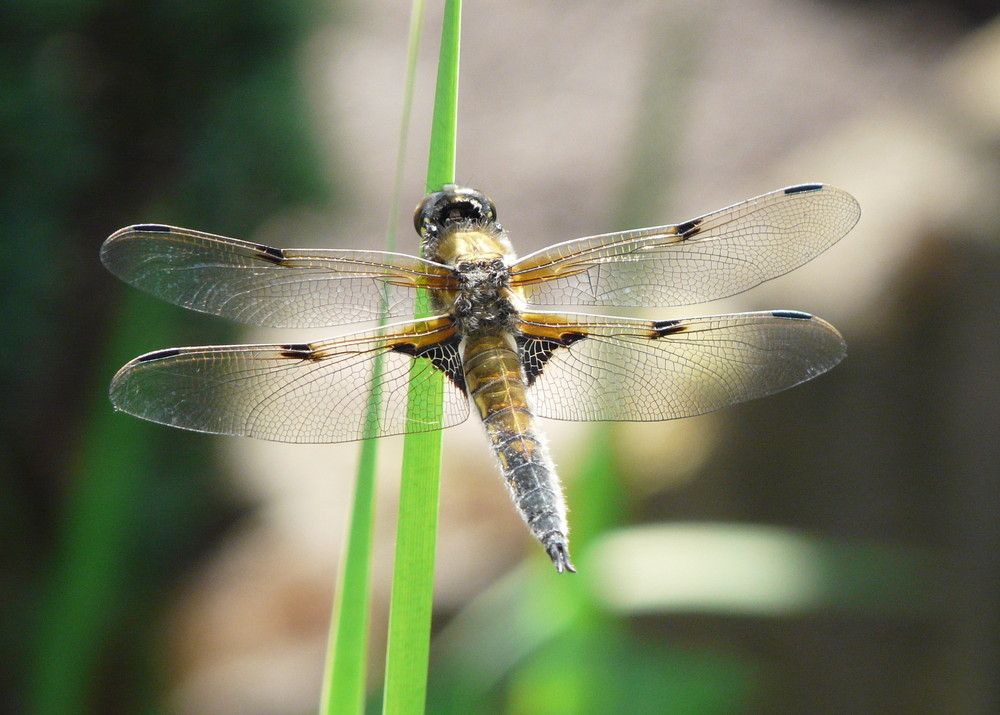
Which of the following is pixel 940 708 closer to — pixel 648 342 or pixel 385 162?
pixel 648 342

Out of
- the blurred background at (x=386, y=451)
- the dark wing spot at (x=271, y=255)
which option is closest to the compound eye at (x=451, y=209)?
the dark wing spot at (x=271, y=255)

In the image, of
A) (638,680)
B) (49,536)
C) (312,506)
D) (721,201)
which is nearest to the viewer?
(638,680)

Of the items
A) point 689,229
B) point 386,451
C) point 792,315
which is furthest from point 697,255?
point 386,451

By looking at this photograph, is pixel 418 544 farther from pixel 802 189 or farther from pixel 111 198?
pixel 111 198

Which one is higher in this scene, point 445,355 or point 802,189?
point 802,189

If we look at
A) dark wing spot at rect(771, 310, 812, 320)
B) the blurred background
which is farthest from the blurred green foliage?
dark wing spot at rect(771, 310, 812, 320)

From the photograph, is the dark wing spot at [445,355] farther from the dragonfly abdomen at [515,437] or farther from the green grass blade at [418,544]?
the green grass blade at [418,544]

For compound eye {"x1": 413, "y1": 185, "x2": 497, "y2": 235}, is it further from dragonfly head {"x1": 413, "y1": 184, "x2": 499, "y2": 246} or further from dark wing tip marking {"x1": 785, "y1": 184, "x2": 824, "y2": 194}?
dark wing tip marking {"x1": 785, "y1": 184, "x2": 824, "y2": 194}

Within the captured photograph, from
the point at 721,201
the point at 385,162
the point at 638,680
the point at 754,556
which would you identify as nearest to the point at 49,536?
the point at 638,680
